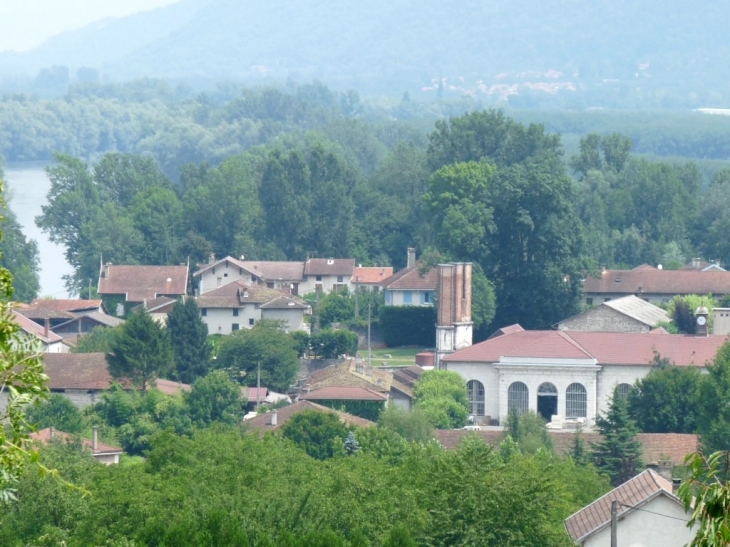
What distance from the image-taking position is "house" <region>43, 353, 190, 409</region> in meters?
48.1

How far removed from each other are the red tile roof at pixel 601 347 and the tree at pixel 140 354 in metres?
7.27

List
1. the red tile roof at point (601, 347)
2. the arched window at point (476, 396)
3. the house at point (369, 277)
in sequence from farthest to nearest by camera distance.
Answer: the house at point (369, 277) → the arched window at point (476, 396) → the red tile roof at point (601, 347)

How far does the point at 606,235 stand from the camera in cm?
7800

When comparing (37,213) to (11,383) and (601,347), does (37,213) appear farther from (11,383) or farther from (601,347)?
(11,383)

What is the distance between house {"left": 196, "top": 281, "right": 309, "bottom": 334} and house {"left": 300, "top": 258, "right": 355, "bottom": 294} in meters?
6.87

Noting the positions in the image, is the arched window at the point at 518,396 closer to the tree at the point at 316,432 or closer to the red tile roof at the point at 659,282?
the tree at the point at 316,432

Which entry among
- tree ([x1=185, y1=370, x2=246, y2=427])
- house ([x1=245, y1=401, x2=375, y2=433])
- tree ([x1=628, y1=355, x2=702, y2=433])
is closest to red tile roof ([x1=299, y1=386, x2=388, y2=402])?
house ([x1=245, y1=401, x2=375, y2=433])

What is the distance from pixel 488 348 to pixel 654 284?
1623 cm

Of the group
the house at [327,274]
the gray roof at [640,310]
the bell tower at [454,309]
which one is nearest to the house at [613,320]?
the gray roof at [640,310]

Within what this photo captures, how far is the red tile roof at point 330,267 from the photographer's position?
7225cm

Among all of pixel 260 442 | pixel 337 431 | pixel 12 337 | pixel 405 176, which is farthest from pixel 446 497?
pixel 405 176

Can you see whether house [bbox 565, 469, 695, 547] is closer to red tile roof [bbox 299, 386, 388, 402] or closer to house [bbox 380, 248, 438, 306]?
red tile roof [bbox 299, 386, 388, 402]

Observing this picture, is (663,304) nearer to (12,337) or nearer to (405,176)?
(405,176)

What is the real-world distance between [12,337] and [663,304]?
53.2m
